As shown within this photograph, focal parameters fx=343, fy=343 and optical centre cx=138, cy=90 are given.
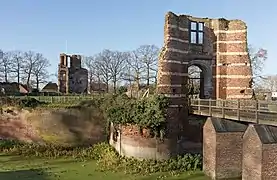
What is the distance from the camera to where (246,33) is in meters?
23.0

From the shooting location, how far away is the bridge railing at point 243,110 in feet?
42.4

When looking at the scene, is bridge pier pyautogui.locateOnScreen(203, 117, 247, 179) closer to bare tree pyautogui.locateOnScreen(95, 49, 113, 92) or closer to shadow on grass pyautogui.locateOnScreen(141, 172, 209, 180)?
shadow on grass pyautogui.locateOnScreen(141, 172, 209, 180)

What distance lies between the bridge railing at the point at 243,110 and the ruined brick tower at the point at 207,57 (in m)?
2.91

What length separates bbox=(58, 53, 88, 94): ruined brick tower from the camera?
52.8m

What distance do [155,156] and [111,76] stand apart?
40.0 metres

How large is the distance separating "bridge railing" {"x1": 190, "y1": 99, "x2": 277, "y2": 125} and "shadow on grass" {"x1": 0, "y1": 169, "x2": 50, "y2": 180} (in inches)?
355

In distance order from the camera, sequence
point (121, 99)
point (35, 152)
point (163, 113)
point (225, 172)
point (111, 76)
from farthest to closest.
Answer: point (111, 76) → point (35, 152) → point (121, 99) → point (163, 113) → point (225, 172)

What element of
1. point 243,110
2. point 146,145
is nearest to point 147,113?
point 146,145

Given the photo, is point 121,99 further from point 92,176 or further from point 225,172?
point 225,172

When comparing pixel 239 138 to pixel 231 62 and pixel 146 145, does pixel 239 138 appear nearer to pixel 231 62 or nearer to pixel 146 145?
pixel 146 145

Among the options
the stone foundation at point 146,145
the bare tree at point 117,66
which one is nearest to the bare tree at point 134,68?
the bare tree at point 117,66

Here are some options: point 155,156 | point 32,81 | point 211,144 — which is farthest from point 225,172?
point 32,81

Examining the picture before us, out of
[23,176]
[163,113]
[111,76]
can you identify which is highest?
[111,76]

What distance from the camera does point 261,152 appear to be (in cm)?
1294
